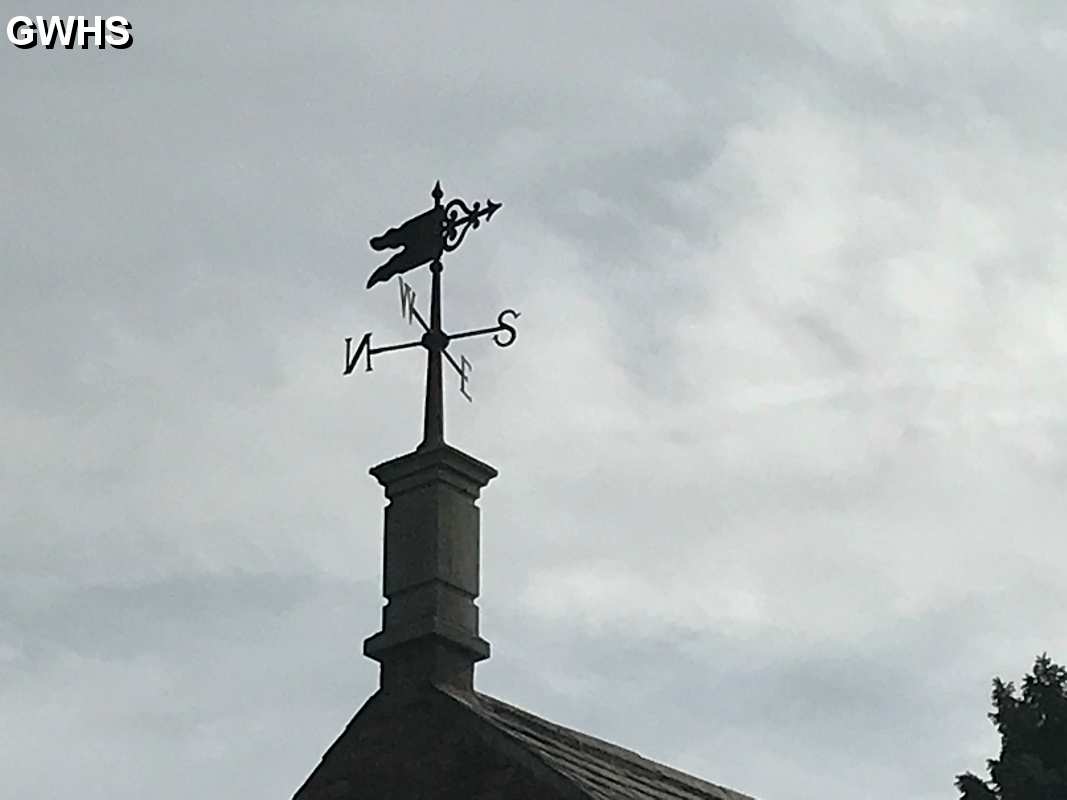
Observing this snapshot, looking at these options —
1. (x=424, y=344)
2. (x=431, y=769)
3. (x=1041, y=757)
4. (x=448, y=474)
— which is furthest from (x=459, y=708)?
(x=1041, y=757)

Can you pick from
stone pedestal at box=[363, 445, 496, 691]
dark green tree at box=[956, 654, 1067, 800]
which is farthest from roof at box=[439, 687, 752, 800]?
dark green tree at box=[956, 654, 1067, 800]

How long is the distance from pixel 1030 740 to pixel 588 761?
7.66 metres

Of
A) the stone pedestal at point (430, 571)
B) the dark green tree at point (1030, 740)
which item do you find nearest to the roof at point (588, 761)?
the stone pedestal at point (430, 571)

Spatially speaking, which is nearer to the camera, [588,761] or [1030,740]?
[588,761]

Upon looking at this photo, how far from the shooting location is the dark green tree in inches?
800

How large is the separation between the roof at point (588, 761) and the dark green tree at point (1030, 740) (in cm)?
552

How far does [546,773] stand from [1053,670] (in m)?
8.95

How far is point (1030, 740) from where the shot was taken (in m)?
20.7

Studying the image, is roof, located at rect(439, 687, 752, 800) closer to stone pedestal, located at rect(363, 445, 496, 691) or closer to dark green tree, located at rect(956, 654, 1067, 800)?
stone pedestal, located at rect(363, 445, 496, 691)

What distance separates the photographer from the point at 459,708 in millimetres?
13781

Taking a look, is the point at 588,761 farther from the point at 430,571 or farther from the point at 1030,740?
the point at 1030,740

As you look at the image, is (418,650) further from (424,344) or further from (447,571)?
(424,344)

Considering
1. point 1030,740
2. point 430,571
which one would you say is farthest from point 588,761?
point 1030,740

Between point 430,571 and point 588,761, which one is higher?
point 430,571
